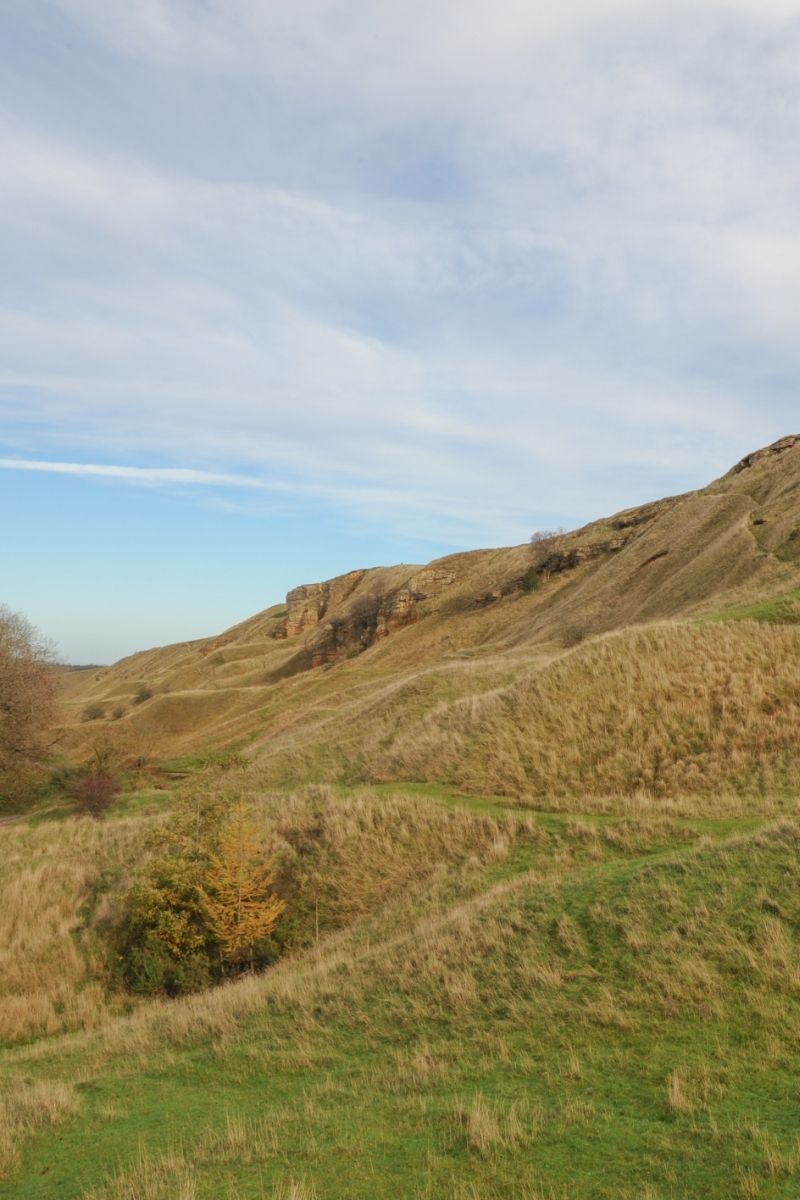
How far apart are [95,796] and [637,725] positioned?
22.7 meters

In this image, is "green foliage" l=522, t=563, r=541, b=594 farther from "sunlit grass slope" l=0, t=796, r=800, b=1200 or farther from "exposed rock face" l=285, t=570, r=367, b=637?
"sunlit grass slope" l=0, t=796, r=800, b=1200

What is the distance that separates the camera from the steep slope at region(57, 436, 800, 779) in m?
32.5

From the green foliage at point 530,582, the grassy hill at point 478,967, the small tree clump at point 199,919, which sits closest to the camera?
the grassy hill at point 478,967

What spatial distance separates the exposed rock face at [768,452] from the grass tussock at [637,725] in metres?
43.8

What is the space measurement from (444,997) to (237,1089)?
254 cm

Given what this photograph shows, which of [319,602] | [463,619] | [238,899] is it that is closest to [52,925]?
[238,899]

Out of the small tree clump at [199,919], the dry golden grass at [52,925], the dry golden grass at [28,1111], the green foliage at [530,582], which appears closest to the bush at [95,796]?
the dry golden grass at [52,925]

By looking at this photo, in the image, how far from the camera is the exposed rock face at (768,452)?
199 ft

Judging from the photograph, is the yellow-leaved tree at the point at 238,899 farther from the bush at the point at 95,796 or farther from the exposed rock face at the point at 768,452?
the exposed rock face at the point at 768,452

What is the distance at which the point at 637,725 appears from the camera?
63.6ft

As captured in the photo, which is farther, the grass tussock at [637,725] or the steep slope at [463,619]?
the steep slope at [463,619]

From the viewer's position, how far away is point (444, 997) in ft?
30.5

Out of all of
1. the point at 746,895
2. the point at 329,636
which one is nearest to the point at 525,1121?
the point at 746,895

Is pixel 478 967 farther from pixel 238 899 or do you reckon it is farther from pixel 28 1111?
pixel 238 899
